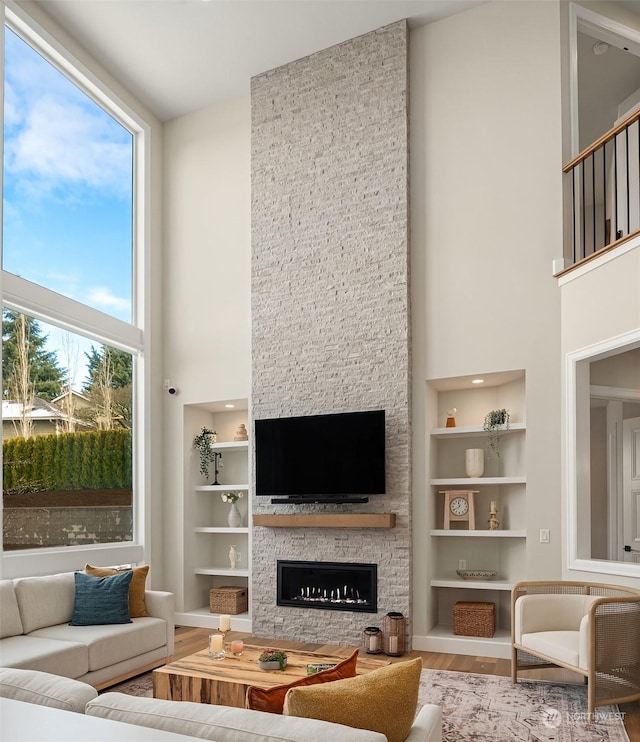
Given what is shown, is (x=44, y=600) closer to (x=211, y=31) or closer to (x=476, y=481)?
(x=476, y=481)

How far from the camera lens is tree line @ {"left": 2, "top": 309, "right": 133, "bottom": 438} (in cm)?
557

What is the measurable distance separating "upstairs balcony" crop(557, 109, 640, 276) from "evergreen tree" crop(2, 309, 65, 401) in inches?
173

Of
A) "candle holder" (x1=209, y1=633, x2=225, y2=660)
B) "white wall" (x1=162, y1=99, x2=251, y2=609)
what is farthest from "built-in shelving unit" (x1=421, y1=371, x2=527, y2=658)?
"candle holder" (x1=209, y1=633, x2=225, y2=660)

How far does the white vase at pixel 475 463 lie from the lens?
6066 mm

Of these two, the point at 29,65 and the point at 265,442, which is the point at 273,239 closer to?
the point at 265,442

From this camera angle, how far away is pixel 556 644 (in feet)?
14.4

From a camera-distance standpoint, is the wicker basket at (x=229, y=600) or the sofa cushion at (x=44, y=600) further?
the wicker basket at (x=229, y=600)

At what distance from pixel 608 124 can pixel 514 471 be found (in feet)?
13.9

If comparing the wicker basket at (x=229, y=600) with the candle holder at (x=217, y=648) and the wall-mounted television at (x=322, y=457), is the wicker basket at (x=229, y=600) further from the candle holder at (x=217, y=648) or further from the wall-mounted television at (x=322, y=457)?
the candle holder at (x=217, y=648)

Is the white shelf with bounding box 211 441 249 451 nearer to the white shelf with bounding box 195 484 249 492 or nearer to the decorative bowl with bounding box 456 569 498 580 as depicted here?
the white shelf with bounding box 195 484 249 492

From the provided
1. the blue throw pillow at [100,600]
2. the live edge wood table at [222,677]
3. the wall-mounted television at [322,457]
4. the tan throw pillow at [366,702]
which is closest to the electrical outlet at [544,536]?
the wall-mounted television at [322,457]

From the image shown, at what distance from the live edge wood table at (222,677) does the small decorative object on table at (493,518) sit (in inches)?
87.6

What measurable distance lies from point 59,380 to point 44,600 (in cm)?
202

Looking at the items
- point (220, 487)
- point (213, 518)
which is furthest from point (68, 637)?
point (213, 518)
